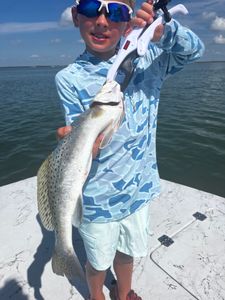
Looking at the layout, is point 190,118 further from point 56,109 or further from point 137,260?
point 137,260

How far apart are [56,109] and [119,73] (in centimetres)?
1946

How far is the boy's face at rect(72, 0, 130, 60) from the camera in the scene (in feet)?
8.30

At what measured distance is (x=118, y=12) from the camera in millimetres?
2486

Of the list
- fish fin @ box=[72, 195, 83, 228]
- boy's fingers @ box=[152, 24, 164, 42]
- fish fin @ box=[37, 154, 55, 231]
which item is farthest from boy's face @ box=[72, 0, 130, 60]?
fish fin @ box=[72, 195, 83, 228]

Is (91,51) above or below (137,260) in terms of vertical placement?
above

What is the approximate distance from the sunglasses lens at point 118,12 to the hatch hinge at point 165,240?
9.28 feet

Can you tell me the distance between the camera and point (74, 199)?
2.37 m

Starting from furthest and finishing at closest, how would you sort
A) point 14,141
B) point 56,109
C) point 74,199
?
point 56,109 → point 14,141 → point 74,199

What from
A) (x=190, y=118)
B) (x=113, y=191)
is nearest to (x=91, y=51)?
(x=113, y=191)

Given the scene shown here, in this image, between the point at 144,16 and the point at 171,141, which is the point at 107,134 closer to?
the point at 144,16

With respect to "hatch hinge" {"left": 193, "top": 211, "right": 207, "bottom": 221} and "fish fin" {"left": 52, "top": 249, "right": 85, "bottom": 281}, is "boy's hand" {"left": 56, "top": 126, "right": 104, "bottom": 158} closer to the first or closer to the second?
"fish fin" {"left": 52, "top": 249, "right": 85, "bottom": 281}

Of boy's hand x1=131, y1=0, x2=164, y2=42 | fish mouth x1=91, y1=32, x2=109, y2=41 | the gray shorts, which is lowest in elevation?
the gray shorts

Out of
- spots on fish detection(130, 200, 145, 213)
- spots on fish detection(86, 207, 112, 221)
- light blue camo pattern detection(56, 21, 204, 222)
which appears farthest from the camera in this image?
spots on fish detection(130, 200, 145, 213)

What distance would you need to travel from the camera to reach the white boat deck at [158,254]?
352cm
